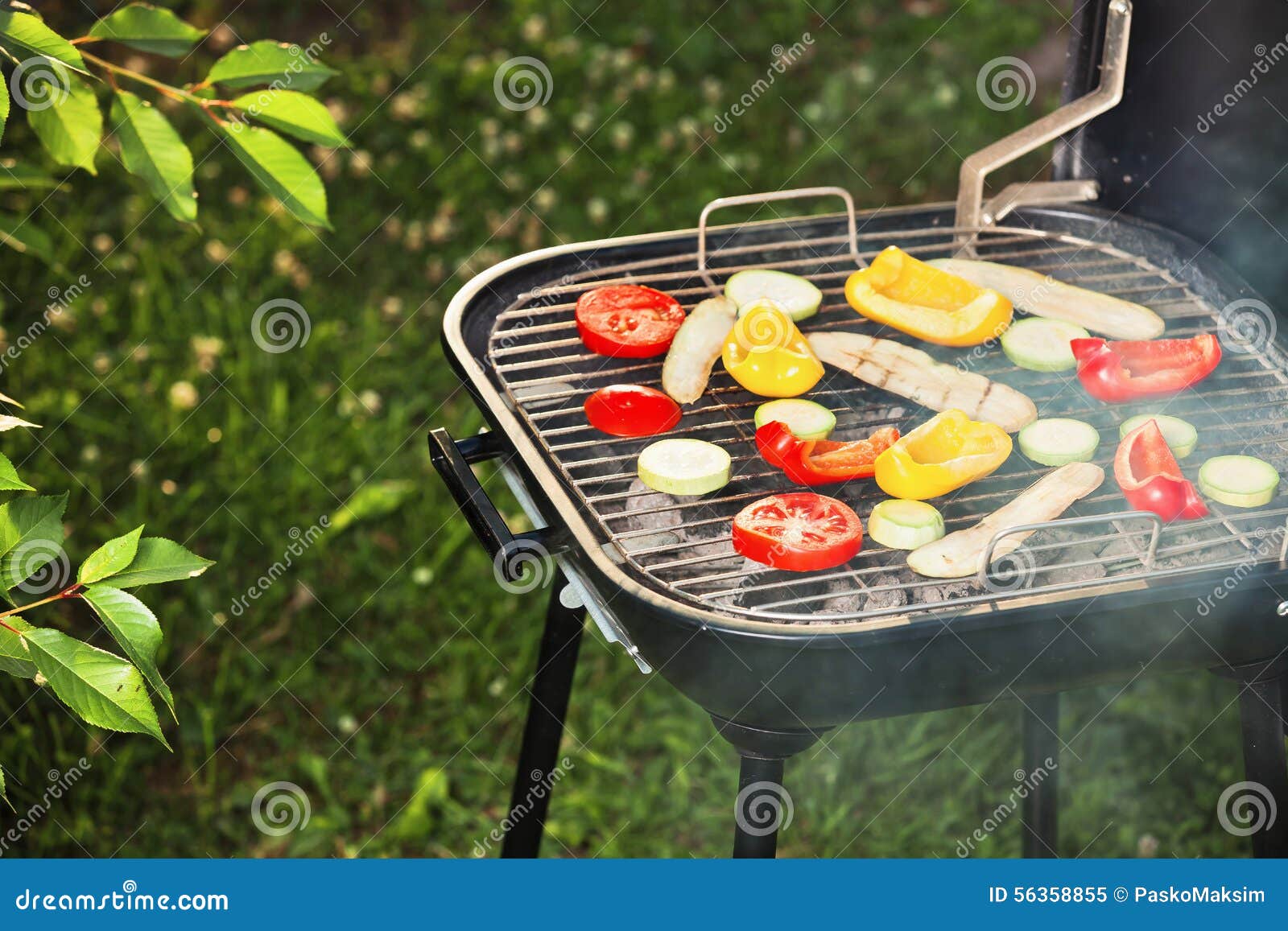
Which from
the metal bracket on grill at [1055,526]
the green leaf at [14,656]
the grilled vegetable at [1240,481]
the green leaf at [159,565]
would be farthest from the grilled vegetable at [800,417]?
the green leaf at [14,656]

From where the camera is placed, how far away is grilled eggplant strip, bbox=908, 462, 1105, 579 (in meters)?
1.96

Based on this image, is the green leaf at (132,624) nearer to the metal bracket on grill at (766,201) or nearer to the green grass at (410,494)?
the metal bracket on grill at (766,201)

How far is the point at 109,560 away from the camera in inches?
71.9

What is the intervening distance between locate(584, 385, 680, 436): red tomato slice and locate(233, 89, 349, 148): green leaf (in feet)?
1.92

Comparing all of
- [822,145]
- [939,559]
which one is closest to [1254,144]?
[939,559]

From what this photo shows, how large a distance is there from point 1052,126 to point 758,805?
1462mm

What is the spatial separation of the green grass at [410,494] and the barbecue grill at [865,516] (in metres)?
0.80

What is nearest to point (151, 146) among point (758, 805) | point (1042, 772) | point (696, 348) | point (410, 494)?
point (696, 348)

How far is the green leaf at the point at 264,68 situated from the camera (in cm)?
214

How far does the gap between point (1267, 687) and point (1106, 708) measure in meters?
1.54

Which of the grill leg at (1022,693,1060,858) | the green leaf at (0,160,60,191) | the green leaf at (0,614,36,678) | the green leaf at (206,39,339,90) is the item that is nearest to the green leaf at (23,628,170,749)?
the green leaf at (0,614,36,678)

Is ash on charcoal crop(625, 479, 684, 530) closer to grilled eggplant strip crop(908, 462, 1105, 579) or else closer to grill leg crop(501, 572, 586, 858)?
grilled eggplant strip crop(908, 462, 1105, 579)

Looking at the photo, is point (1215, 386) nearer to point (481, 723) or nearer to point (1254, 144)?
→ point (1254, 144)

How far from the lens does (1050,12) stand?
6.32 metres
